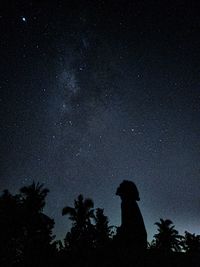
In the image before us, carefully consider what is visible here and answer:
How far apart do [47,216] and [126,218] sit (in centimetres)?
1569

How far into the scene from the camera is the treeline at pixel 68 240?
8367 millimetres

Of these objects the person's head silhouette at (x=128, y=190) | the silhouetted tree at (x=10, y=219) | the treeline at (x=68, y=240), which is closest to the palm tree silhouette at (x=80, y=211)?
the treeline at (x=68, y=240)

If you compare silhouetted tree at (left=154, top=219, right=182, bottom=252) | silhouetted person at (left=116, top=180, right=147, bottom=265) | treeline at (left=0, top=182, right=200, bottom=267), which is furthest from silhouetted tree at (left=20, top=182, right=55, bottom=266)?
silhouetted tree at (left=154, top=219, right=182, bottom=252)

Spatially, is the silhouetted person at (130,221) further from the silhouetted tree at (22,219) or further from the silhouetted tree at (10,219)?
the silhouetted tree at (10,219)

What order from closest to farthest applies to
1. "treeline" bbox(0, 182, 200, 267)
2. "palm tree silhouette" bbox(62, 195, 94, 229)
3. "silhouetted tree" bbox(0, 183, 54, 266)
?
"treeline" bbox(0, 182, 200, 267), "silhouetted tree" bbox(0, 183, 54, 266), "palm tree silhouette" bbox(62, 195, 94, 229)

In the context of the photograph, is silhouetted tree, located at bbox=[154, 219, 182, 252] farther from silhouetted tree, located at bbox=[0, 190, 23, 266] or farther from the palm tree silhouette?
silhouetted tree, located at bbox=[0, 190, 23, 266]

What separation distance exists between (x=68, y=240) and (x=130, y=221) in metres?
3.27

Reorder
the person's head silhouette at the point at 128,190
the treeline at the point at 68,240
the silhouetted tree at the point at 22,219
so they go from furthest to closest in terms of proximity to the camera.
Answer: the silhouetted tree at the point at 22,219 → the person's head silhouette at the point at 128,190 → the treeline at the point at 68,240

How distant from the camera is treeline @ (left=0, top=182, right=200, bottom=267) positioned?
8.37 metres

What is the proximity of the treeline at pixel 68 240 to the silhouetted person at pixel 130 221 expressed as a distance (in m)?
0.54

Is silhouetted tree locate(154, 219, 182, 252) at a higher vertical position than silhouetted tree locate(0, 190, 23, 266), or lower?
higher

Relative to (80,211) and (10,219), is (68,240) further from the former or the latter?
(80,211)

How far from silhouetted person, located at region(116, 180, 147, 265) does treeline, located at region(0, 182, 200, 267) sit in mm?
537

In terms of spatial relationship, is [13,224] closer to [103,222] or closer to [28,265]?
[28,265]
